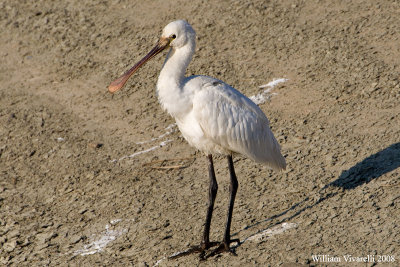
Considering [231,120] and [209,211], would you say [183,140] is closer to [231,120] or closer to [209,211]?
[209,211]

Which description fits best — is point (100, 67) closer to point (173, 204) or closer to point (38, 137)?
point (38, 137)

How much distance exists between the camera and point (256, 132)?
7551mm

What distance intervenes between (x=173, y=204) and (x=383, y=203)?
2536mm

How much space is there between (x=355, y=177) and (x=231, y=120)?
1.87m

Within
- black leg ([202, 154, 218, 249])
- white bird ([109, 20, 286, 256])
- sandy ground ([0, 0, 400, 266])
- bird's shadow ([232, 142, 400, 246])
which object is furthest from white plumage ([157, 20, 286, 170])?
sandy ground ([0, 0, 400, 266])

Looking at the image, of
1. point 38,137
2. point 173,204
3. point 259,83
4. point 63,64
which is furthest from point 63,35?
point 173,204

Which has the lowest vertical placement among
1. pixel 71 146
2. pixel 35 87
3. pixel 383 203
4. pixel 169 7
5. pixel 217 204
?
pixel 383 203

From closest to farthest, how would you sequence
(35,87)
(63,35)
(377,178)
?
(377,178)
(35,87)
(63,35)

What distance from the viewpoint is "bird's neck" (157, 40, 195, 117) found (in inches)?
283

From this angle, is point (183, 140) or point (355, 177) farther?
point (183, 140)

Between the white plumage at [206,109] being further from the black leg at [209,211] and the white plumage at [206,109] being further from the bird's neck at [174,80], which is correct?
the black leg at [209,211]

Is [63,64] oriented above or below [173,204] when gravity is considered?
above

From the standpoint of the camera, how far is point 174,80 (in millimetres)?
7242

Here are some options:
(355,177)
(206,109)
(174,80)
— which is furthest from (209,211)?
(355,177)
